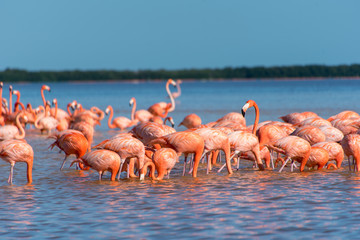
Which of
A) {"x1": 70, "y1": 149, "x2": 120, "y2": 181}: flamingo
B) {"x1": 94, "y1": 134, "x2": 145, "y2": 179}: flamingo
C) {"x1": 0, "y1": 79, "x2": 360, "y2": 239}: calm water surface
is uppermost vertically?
{"x1": 94, "y1": 134, "x2": 145, "y2": 179}: flamingo

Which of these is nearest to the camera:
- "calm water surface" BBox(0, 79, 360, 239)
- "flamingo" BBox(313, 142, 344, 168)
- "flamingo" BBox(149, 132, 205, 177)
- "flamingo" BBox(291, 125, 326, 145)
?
"calm water surface" BBox(0, 79, 360, 239)

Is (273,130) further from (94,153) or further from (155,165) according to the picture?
(94,153)

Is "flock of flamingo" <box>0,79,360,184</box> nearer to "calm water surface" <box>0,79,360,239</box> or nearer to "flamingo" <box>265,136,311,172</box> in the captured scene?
"flamingo" <box>265,136,311,172</box>

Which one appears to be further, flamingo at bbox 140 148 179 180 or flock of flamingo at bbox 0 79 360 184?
flock of flamingo at bbox 0 79 360 184


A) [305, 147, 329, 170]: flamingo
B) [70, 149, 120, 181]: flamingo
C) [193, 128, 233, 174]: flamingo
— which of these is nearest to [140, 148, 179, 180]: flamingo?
[70, 149, 120, 181]: flamingo

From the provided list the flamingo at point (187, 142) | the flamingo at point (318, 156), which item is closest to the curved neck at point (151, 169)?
the flamingo at point (187, 142)

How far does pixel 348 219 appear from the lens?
6.68 meters

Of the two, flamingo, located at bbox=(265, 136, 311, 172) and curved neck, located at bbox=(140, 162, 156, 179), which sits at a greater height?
flamingo, located at bbox=(265, 136, 311, 172)

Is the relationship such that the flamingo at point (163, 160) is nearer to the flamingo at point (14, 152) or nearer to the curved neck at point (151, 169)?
the curved neck at point (151, 169)

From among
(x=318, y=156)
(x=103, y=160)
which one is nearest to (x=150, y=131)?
(x=103, y=160)

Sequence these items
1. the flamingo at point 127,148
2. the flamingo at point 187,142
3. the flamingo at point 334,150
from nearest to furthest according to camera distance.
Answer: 1. the flamingo at point 127,148
2. the flamingo at point 187,142
3. the flamingo at point 334,150

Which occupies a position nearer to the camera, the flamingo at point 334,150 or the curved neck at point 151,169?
the curved neck at point 151,169

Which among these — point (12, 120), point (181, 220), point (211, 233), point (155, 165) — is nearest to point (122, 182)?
point (155, 165)

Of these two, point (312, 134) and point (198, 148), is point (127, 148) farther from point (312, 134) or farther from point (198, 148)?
point (312, 134)
